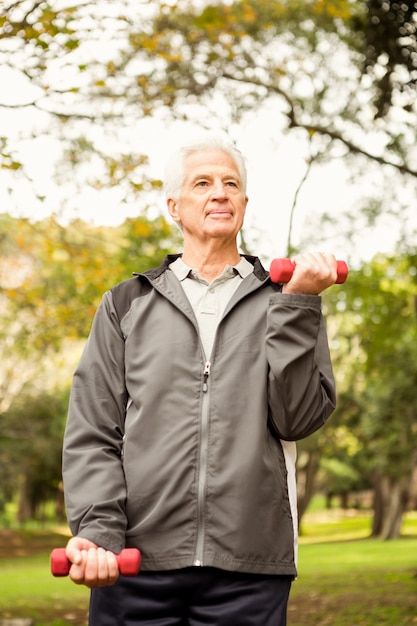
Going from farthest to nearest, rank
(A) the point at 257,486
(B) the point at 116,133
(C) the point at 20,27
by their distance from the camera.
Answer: (B) the point at 116,133, (C) the point at 20,27, (A) the point at 257,486

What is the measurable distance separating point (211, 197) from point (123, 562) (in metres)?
1.12

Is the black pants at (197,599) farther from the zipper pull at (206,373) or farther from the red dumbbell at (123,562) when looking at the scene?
the zipper pull at (206,373)

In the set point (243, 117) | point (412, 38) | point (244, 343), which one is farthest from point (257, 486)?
point (243, 117)

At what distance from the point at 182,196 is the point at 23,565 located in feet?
85.2

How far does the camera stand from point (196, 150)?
275cm

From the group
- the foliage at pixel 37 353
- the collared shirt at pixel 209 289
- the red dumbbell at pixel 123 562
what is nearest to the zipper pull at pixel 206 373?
the collared shirt at pixel 209 289

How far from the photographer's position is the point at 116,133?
30.9ft

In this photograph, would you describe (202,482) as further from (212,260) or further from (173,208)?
(173,208)

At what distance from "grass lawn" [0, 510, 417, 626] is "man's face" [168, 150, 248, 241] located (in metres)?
8.21

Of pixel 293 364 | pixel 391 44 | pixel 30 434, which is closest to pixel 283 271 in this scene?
pixel 293 364

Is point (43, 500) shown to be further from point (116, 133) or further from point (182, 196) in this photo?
point (182, 196)

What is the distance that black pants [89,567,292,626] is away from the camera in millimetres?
2326

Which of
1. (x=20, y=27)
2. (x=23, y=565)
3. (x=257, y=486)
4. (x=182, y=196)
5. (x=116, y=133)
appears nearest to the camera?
(x=257, y=486)

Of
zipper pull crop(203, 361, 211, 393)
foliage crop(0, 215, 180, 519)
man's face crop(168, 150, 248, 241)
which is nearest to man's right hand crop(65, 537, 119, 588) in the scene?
zipper pull crop(203, 361, 211, 393)
